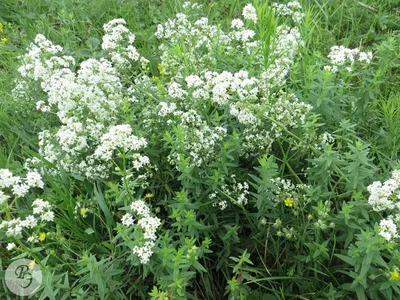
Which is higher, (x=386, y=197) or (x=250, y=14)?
(x=250, y=14)

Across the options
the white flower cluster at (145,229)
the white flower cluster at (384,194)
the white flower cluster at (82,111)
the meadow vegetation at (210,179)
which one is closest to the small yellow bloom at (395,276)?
the meadow vegetation at (210,179)

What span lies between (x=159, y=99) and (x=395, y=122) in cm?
172

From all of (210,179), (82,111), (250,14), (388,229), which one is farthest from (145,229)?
(250,14)

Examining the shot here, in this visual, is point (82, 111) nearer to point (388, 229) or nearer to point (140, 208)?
point (140, 208)

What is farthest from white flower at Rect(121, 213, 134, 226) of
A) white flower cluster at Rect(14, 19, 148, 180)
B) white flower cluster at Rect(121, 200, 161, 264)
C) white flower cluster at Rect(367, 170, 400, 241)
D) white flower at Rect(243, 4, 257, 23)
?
white flower at Rect(243, 4, 257, 23)

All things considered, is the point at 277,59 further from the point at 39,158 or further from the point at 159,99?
the point at 39,158

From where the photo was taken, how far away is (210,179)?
2924mm

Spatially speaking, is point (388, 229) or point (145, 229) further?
point (145, 229)

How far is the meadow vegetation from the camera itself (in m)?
2.57

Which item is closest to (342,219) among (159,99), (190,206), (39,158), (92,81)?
(190,206)

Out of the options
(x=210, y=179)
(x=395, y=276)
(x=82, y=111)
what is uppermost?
(x=82, y=111)

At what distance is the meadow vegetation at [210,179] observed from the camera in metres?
2.57

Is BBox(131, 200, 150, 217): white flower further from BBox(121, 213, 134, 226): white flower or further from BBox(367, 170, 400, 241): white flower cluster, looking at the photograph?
BBox(367, 170, 400, 241): white flower cluster

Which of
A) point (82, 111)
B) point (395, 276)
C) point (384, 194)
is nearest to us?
point (395, 276)
